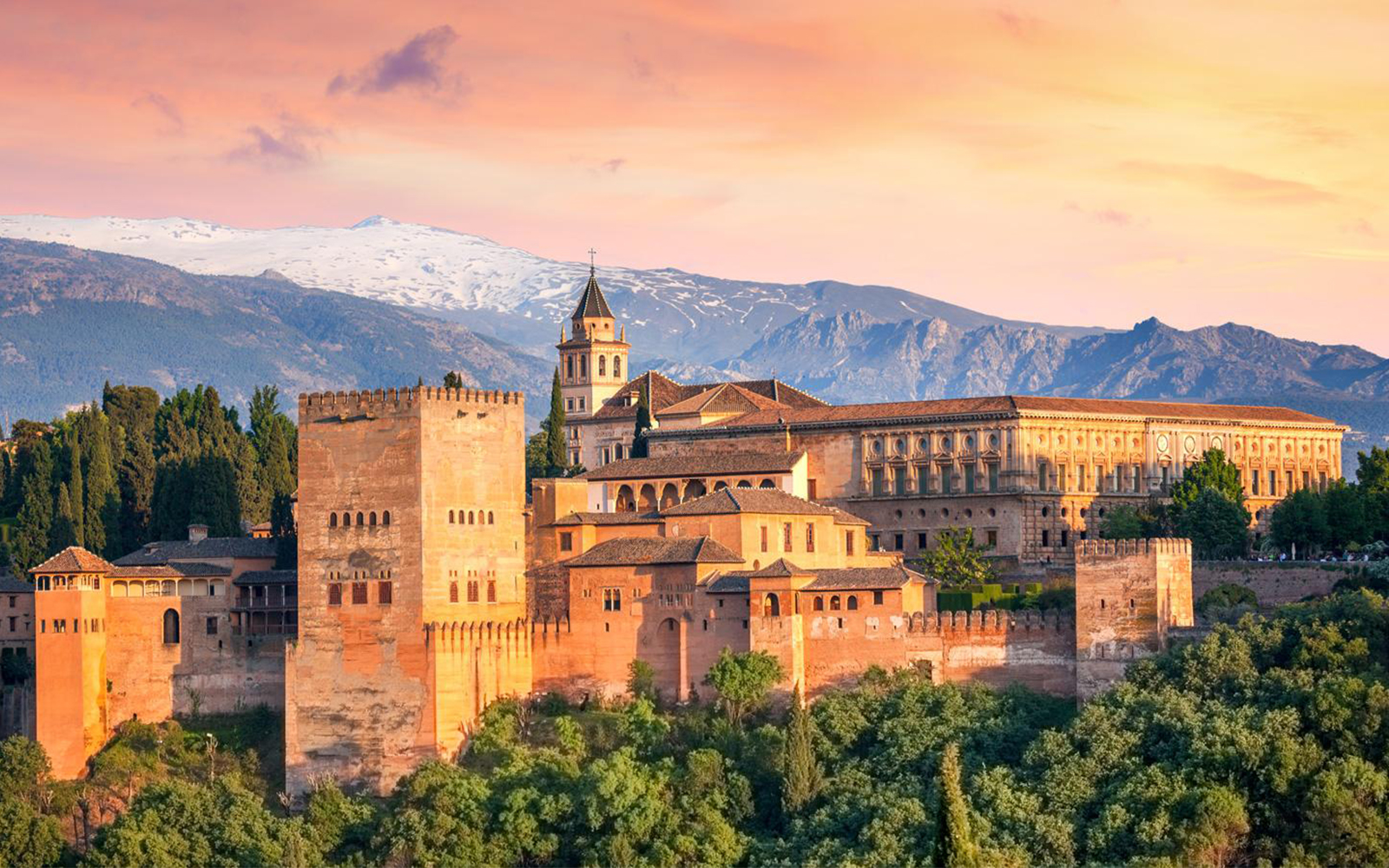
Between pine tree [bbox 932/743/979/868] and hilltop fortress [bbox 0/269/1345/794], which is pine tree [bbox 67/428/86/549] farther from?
pine tree [bbox 932/743/979/868]

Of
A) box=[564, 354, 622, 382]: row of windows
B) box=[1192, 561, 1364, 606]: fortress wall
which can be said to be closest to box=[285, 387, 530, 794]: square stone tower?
box=[1192, 561, 1364, 606]: fortress wall

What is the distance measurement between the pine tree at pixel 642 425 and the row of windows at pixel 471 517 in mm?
26455

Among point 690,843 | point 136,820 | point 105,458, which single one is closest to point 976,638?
point 690,843

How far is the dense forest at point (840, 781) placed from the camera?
60844 millimetres

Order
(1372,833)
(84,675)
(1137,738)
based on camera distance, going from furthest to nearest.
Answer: (84,675), (1137,738), (1372,833)

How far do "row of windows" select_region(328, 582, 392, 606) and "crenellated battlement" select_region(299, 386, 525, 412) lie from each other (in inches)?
203

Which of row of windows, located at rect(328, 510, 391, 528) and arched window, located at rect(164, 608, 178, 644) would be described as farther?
arched window, located at rect(164, 608, 178, 644)

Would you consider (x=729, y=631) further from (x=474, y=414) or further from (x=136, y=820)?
(x=136, y=820)

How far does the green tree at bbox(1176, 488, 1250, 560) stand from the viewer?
84688mm

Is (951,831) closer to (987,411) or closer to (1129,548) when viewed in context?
(1129,548)

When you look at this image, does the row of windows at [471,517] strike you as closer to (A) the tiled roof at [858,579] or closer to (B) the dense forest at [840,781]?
(B) the dense forest at [840,781]

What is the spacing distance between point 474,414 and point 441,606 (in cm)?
578

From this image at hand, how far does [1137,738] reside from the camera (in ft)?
209

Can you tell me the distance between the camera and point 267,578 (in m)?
76.9
